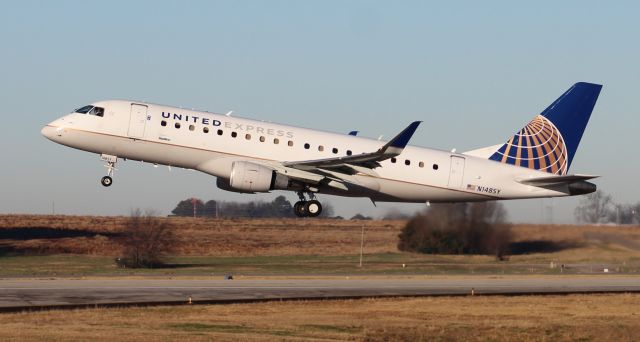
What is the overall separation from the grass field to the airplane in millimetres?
17706

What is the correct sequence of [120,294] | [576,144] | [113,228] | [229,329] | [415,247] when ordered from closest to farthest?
[229,329] → [120,294] → [576,144] → [415,247] → [113,228]

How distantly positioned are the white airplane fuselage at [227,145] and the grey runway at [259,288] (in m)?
5.70

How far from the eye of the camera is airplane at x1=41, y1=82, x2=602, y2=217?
45.8 metres

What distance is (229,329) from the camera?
124 ft

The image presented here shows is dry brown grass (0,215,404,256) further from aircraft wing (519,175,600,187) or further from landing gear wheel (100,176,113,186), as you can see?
landing gear wheel (100,176,113,186)

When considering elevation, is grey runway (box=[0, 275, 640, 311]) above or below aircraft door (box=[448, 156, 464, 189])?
below

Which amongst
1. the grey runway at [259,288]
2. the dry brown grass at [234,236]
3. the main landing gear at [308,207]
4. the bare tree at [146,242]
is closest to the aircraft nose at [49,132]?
the grey runway at [259,288]

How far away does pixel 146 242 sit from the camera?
76.3 m

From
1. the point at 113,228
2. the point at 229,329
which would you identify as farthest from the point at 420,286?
the point at 113,228

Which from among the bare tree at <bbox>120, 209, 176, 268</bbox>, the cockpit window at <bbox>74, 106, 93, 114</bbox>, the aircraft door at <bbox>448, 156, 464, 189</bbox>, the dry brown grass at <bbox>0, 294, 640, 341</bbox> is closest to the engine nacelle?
the dry brown grass at <bbox>0, 294, 640, 341</bbox>

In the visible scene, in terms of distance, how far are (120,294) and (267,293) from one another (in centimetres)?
682

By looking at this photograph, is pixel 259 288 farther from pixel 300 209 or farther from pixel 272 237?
pixel 272 237

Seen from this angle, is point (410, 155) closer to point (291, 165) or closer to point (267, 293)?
point (291, 165)

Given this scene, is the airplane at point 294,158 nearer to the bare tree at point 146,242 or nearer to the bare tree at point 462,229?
the bare tree at point 462,229
